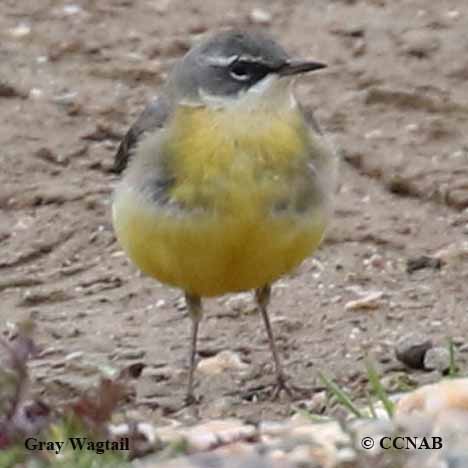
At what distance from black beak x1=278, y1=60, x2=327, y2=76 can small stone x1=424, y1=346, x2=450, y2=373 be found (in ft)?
3.67

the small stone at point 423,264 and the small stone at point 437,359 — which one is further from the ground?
the small stone at point 437,359

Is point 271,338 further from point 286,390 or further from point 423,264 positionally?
point 423,264

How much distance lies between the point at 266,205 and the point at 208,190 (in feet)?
0.65

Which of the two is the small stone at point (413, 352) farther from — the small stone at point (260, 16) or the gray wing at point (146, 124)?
the small stone at point (260, 16)

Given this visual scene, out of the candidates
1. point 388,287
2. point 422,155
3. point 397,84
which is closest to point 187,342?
point 388,287

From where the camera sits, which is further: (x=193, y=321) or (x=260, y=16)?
(x=260, y=16)

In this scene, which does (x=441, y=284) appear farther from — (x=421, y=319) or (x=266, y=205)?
(x=266, y=205)

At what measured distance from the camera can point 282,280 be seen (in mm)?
8750

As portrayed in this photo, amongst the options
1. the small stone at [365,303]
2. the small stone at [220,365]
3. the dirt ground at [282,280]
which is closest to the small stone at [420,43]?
the dirt ground at [282,280]

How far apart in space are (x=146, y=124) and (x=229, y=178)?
56cm

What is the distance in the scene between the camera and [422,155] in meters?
9.66

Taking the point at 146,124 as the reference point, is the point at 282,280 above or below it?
below

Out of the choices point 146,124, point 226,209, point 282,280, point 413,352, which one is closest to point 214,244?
point 226,209

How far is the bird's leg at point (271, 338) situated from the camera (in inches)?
304
